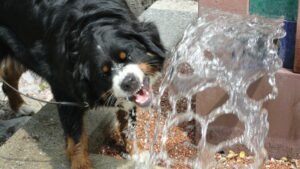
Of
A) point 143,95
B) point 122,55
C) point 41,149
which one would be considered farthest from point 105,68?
point 41,149

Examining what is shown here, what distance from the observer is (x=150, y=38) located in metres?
3.45

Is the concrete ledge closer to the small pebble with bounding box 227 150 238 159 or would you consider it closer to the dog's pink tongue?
the dog's pink tongue

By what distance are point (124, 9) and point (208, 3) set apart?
56 centimetres

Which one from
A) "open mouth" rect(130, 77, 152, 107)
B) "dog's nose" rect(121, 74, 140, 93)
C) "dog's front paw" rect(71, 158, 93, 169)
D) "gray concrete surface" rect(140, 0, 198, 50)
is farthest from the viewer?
"gray concrete surface" rect(140, 0, 198, 50)

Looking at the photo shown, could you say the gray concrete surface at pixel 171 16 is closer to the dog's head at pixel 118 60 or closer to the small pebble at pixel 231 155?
the small pebble at pixel 231 155

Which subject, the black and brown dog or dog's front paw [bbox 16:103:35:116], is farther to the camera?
dog's front paw [bbox 16:103:35:116]

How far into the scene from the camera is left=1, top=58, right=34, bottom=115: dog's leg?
4.46 metres

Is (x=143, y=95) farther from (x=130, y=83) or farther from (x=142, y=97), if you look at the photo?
(x=130, y=83)

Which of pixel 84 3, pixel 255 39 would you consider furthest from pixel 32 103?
pixel 255 39

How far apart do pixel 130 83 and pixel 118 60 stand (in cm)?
15

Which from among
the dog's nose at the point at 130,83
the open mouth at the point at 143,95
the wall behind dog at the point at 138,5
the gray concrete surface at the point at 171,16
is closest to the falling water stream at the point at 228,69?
the open mouth at the point at 143,95

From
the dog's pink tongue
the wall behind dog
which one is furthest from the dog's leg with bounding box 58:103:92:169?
the wall behind dog

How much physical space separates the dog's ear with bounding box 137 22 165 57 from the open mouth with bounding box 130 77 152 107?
18cm

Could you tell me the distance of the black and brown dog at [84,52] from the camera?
3.26 meters
